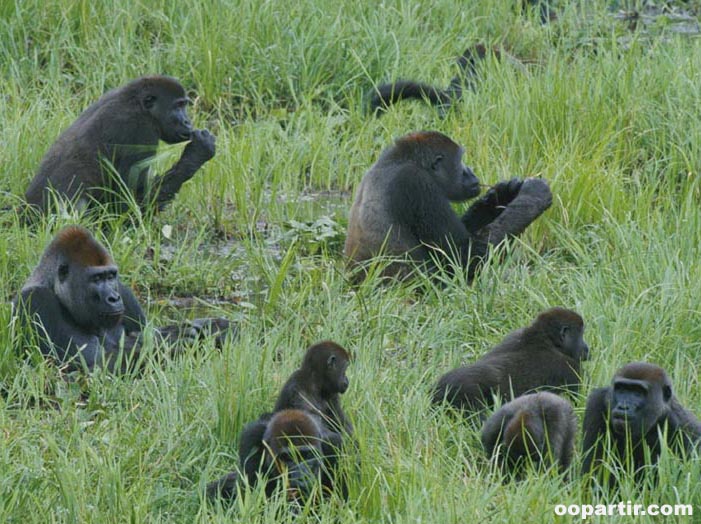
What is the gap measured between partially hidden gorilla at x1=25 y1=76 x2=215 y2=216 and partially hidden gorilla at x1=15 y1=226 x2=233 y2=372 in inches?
60.4

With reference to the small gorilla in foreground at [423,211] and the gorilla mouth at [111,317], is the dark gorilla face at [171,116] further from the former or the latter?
the gorilla mouth at [111,317]

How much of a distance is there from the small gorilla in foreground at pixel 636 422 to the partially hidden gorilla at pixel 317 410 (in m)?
0.86

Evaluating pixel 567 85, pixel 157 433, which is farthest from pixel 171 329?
pixel 567 85

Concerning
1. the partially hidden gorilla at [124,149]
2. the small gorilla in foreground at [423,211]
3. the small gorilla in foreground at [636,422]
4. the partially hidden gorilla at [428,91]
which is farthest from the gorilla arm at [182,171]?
the small gorilla in foreground at [636,422]

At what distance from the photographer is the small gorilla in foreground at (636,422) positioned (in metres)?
4.72

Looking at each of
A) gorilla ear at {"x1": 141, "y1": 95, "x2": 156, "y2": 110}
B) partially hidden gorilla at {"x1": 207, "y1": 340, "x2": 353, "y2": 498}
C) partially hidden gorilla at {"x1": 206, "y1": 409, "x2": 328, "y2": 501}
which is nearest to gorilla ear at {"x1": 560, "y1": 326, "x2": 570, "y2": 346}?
partially hidden gorilla at {"x1": 207, "y1": 340, "x2": 353, "y2": 498}

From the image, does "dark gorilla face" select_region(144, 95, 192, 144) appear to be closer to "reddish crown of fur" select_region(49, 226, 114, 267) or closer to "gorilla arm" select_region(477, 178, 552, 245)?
"gorilla arm" select_region(477, 178, 552, 245)

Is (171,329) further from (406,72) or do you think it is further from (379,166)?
(406,72)

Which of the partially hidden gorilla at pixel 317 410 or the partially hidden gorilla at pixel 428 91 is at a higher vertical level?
the partially hidden gorilla at pixel 428 91

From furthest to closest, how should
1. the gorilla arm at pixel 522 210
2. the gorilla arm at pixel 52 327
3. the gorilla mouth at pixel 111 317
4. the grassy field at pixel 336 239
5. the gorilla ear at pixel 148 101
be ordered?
the gorilla ear at pixel 148 101 → the gorilla arm at pixel 522 210 → the gorilla mouth at pixel 111 317 → the gorilla arm at pixel 52 327 → the grassy field at pixel 336 239

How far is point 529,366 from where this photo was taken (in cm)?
559

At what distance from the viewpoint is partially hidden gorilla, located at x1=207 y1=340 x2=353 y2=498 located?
474 centimetres

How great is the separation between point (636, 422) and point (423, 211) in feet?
9.05

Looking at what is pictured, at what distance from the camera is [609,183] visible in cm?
752
